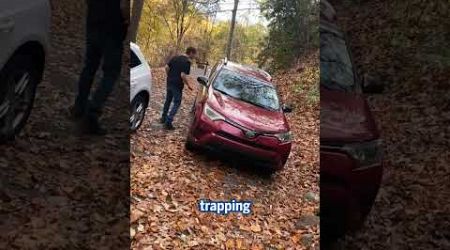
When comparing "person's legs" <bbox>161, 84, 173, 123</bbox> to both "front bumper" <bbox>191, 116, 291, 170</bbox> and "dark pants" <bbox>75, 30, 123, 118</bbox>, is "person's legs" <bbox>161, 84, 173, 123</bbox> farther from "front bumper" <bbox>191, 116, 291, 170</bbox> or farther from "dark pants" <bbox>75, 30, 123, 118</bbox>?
"dark pants" <bbox>75, 30, 123, 118</bbox>

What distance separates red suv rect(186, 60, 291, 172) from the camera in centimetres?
289

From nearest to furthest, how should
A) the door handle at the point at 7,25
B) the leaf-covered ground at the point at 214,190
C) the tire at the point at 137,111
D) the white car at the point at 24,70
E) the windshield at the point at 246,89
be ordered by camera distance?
1. the leaf-covered ground at the point at 214,190
2. the tire at the point at 137,111
3. the windshield at the point at 246,89
4. the door handle at the point at 7,25
5. the white car at the point at 24,70

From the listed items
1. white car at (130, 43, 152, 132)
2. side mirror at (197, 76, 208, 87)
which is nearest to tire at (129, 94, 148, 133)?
white car at (130, 43, 152, 132)

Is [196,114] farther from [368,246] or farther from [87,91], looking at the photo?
[368,246]

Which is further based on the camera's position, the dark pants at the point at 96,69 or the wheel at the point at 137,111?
the dark pants at the point at 96,69

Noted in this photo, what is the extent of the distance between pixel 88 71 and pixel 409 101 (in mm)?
4656

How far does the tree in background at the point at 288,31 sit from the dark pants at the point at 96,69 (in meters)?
0.84

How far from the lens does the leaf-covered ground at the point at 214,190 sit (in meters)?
2.74

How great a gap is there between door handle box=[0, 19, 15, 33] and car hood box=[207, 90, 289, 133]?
4.27 ft

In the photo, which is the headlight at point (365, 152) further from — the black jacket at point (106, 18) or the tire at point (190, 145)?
the black jacket at point (106, 18)

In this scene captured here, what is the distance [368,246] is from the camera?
4.14 metres

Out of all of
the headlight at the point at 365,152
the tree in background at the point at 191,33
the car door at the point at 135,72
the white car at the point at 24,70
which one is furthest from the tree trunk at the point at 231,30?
the white car at the point at 24,70

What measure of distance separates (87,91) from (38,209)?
0.93 m

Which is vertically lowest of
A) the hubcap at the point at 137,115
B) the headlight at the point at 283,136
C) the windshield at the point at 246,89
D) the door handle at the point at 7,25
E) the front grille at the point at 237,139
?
the front grille at the point at 237,139
